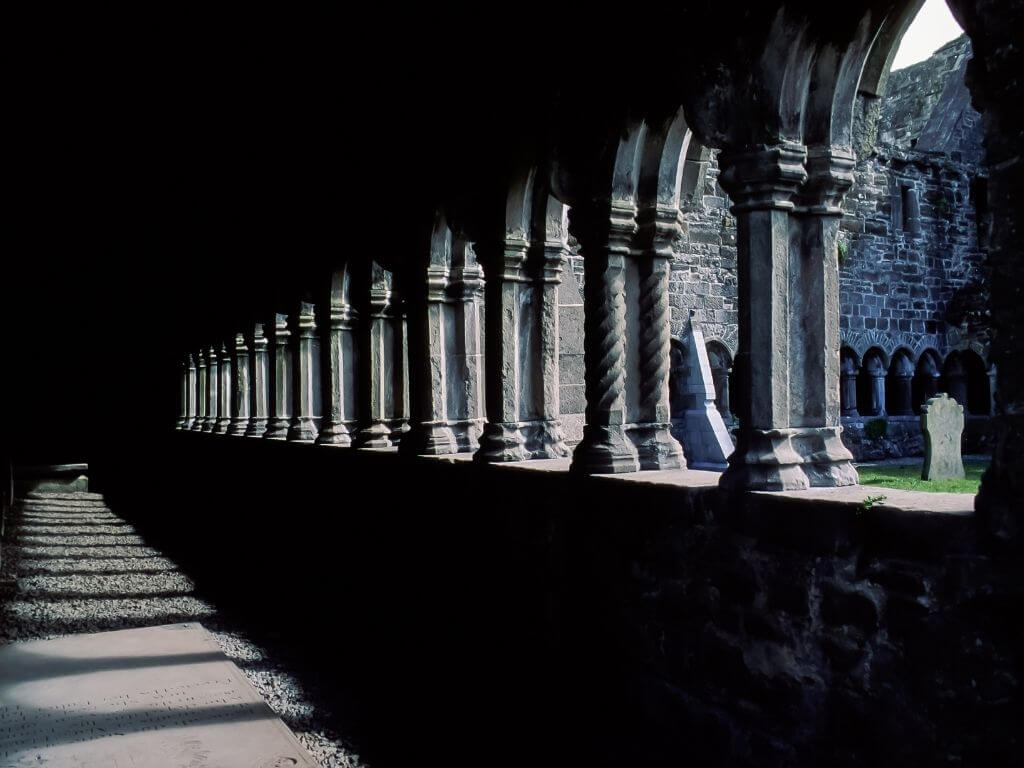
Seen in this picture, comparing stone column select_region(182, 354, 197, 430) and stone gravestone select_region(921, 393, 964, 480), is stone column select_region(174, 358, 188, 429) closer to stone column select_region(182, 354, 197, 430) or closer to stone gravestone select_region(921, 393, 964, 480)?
stone column select_region(182, 354, 197, 430)

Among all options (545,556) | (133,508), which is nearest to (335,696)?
(545,556)

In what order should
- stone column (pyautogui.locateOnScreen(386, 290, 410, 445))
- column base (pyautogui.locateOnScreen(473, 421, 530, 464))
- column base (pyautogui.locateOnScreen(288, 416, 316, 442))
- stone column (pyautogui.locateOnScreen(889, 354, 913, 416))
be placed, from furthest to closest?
stone column (pyautogui.locateOnScreen(889, 354, 913, 416)) < column base (pyautogui.locateOnScreen(288, 416, 316, 442)) < stone column (pyautogui.locateOnScreen(386, 290, 410, 445)) < column base (pyautogui.locateOnScreen(473, 421, 530, 464))

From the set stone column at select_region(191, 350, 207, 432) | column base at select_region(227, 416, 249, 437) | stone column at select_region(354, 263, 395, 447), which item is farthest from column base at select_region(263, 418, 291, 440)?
stone column at select_region(191, 350, 207, 432)

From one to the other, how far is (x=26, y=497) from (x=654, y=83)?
13029 mm

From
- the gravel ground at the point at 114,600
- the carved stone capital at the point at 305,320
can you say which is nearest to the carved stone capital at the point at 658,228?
the gravel ground at the point at 114,600

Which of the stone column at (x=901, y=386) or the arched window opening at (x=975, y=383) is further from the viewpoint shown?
the arched window opening at (x=975, y=383)

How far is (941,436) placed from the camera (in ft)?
31.9

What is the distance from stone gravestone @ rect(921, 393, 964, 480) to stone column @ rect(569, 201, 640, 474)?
7.34 meters

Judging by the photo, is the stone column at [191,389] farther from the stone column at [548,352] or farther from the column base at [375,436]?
the stone column at [548,352]

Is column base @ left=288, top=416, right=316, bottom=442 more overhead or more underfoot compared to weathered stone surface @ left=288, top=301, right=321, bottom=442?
more underfoot

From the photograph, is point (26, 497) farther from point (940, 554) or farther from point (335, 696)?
point (940, 554)

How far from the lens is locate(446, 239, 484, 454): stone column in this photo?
4902mm

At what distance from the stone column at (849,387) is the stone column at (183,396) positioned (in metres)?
10.9

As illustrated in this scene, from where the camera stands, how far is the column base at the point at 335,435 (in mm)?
6805
